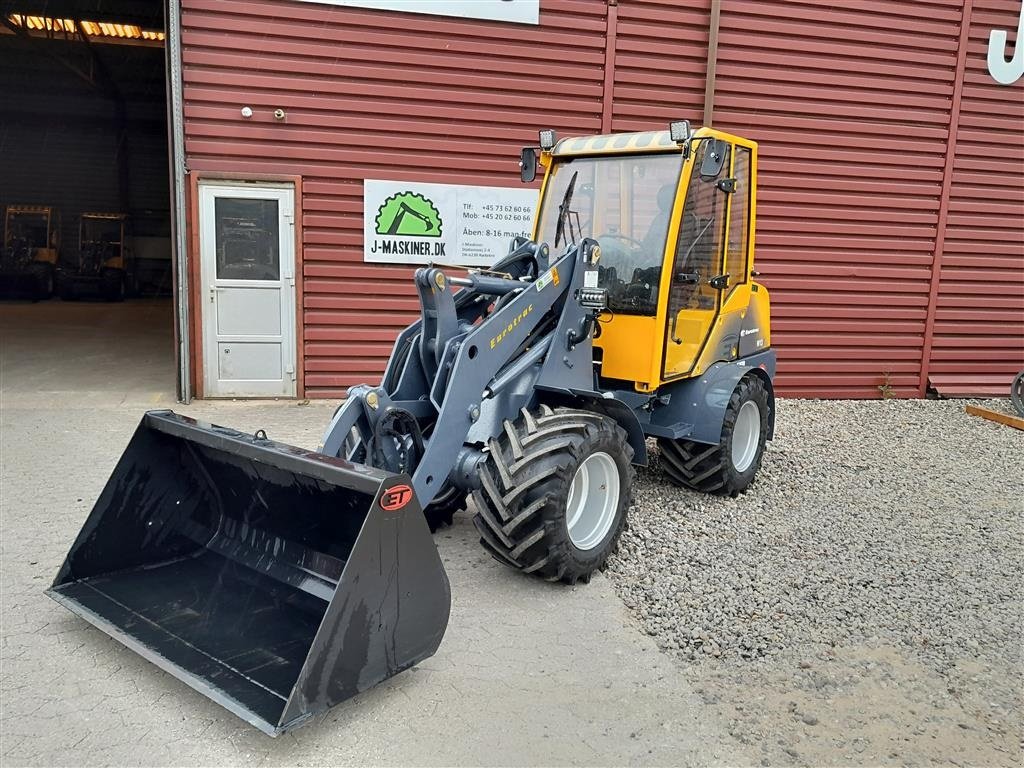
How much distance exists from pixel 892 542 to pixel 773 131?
5.84 metres

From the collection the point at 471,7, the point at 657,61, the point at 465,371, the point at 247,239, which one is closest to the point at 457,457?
the point at 465,371

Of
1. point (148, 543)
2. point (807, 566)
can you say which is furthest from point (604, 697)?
point (148, 543)

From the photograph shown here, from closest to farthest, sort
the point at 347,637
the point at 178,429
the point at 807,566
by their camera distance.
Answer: the point at 347,637, the point at 178,429, the point at 807,566

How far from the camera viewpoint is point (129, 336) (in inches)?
521

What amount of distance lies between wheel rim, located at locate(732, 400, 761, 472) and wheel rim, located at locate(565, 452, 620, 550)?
1.87m

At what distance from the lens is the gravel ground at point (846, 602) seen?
3.05 meters

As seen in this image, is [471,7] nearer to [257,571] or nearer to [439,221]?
[439,221]

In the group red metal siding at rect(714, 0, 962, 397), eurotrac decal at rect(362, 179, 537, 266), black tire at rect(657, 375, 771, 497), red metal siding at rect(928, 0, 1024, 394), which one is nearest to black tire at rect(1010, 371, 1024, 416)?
red metal siding at rect(928, 0, 1024, 394)

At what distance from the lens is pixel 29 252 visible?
1931cm

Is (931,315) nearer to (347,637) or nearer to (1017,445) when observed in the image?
(1017,445)

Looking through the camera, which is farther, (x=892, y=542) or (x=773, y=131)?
(x=773, y=131)

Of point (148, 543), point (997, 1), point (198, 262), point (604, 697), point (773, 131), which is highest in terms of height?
point (997, 1)

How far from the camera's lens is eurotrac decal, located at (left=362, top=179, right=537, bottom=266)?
8398 mm

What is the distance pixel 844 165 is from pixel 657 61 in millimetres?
2627
